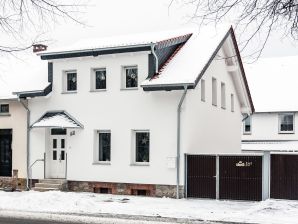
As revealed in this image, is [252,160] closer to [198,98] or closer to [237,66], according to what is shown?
[198,98]

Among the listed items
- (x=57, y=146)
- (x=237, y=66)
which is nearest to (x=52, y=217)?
(x=57, y=146)

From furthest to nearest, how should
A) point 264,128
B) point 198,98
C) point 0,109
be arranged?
1. point 264,128
2. point 0,109
3. point 198,98

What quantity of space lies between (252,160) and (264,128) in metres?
19.0

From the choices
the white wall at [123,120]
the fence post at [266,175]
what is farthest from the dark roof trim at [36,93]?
the fence post at [266,175]

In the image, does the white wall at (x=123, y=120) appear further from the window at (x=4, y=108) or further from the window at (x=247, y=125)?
the window at (x=247, y=125)

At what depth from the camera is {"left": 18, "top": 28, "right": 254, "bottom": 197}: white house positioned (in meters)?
23.5

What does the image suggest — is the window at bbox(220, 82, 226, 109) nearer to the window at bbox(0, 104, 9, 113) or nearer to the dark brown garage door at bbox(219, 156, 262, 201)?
the dark brown garage door at bbox(219, 156, 262, 201)

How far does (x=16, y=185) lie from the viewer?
2731 centimetres

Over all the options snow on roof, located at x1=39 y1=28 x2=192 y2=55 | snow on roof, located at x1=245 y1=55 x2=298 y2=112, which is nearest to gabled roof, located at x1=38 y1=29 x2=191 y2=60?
snow on roof, located at x1=39 y1=28 x2=192 y2=55

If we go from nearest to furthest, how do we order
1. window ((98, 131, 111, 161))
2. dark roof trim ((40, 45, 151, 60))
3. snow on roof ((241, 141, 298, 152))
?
dark roof trim ((40, 45, 151, 60)) → window ((98, 131, 111, 161)) → snow on roof ((241, 141, 298, 152))

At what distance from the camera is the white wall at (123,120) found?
931 inches

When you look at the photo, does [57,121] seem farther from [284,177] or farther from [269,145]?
[269,145]

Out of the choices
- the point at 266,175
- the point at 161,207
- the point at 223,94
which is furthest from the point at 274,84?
the point at 161,207

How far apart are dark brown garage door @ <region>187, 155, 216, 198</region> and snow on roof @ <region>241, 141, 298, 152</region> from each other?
1281 cm
